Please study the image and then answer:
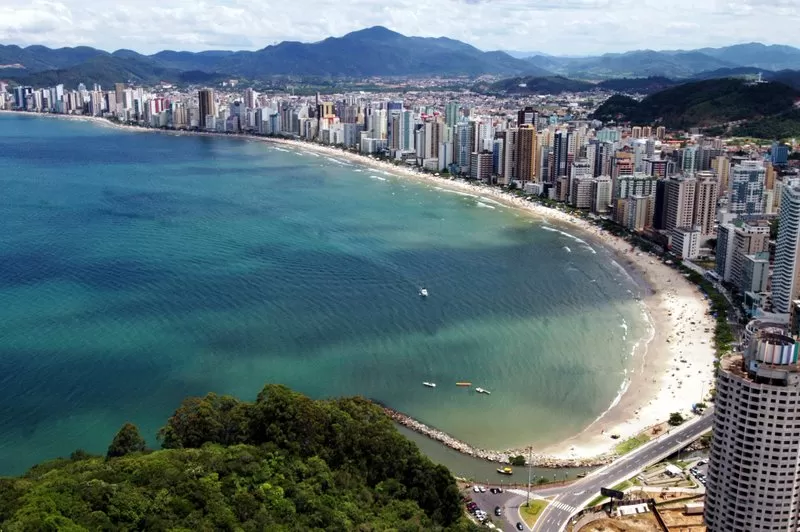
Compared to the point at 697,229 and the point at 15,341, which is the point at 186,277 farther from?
the point at 697,229

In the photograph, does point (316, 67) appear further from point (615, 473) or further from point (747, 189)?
Answer: point (615, 473)

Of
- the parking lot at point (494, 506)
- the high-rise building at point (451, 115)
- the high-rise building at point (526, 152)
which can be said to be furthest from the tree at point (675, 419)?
the high-rise building at point (451, 115)

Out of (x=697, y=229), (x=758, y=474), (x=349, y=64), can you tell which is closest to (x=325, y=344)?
(x=758, y=474)

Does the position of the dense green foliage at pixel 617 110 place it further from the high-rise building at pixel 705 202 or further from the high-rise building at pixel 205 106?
the high-rise building at pixel 205 106

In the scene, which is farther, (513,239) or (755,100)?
(755,100)

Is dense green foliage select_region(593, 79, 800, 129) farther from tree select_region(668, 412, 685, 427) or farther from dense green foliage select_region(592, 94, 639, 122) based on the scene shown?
tree select_region(668, 412, 685, 427)

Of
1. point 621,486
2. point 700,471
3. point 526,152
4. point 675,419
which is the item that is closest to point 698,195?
point 526,152
